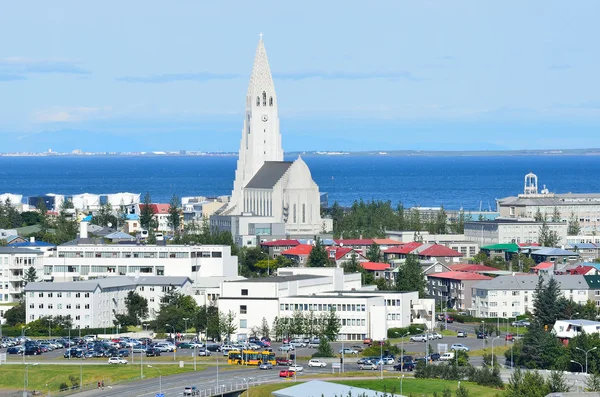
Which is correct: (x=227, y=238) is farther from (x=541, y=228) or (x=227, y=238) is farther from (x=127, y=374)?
(x=127, y=374)

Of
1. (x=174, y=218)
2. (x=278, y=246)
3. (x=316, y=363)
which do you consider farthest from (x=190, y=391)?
(x=174, y=218)

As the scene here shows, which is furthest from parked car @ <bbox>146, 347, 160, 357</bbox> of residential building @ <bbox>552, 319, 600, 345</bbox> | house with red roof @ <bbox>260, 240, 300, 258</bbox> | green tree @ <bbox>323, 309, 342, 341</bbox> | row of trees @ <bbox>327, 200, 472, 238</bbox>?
row of trees @ <bbox>327, 200, 472, 238</bbox>

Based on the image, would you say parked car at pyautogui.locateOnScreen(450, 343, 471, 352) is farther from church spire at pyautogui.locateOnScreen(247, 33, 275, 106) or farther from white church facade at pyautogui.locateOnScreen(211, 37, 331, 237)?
church spire at pyautogui.locateOnScreen(247, 33, 275, 106)

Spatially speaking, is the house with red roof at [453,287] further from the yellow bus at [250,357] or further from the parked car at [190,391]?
the parked car at [190,391]

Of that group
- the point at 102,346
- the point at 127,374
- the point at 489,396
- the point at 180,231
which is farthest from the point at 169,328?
the point at 180,231

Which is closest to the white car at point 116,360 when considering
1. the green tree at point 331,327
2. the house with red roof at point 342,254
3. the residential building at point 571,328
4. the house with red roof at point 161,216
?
the green tree at point 331,327
